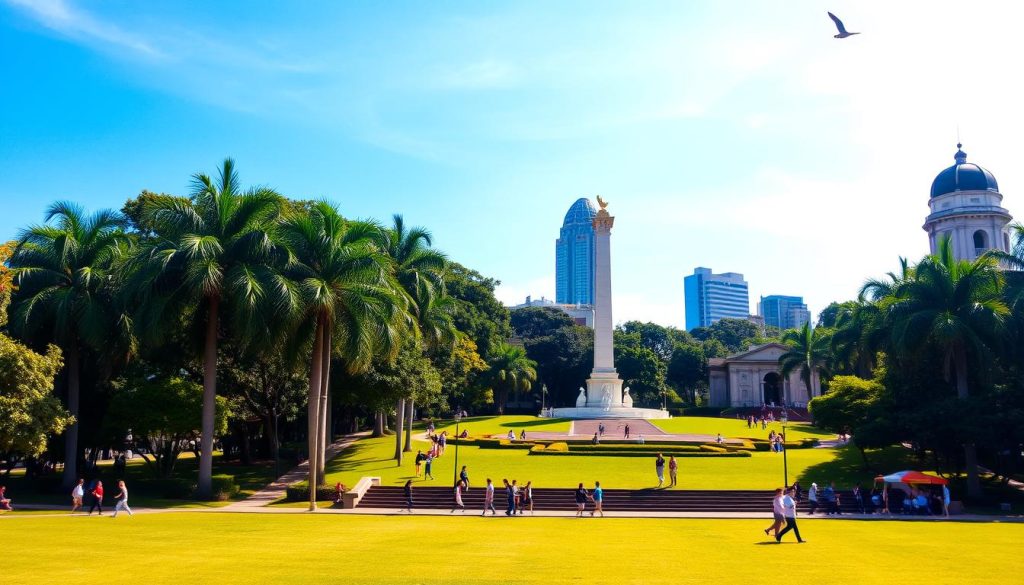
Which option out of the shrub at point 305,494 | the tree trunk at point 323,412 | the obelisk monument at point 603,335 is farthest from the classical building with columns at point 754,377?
the shrub at point 305,494

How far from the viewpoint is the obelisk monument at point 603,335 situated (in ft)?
237

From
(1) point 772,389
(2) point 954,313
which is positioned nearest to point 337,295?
(2) point 954,313

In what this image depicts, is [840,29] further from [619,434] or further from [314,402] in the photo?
[619,434]

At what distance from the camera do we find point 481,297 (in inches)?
3300

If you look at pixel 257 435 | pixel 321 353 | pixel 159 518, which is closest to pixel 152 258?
pixel 321 353

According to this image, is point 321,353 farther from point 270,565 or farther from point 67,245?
point 270,565

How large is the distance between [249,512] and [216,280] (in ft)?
29.8

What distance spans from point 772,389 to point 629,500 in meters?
81.3

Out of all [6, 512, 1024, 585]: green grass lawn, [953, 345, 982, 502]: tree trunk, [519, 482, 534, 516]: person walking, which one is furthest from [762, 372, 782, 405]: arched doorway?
[519, 482, 534, 516]: person walking

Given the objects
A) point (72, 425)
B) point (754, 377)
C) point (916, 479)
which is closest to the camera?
point (916, 479)

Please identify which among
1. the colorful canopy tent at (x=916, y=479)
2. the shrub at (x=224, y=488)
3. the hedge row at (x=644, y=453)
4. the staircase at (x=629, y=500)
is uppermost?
the hedge row at (x=644, y=453)

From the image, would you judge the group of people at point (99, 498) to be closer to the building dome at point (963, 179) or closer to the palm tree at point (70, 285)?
the palm tree at point (70, 285)

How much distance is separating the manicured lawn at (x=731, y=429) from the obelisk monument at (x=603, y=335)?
21.1ft

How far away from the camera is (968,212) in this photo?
248ft
